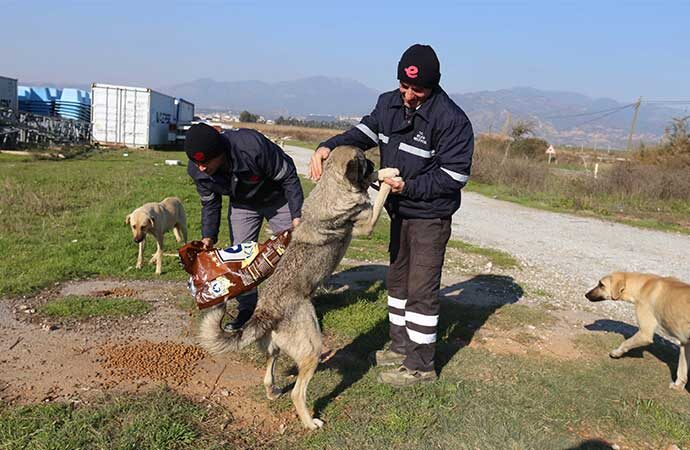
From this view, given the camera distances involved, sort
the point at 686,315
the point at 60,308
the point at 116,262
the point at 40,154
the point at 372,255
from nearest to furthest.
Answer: the point at 686,315
the point at 60,308
the point at 116,262
the point at 372,255
the point at 40,154

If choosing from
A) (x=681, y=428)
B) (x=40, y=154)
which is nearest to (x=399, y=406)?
(x=681, y=428)

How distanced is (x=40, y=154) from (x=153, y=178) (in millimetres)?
10005

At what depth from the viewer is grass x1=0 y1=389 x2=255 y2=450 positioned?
3.64 metres

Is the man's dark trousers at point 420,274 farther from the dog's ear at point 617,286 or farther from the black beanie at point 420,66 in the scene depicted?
the dog's ear at point 617,286

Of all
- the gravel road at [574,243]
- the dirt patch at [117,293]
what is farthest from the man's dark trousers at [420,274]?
the gravel road at [574,243]

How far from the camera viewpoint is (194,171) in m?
5.24

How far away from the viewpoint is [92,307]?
242 inches

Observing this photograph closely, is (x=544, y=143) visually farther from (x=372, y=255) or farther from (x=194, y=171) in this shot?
(x=194, y=171)

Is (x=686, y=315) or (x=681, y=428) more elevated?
(x=686, y=315)

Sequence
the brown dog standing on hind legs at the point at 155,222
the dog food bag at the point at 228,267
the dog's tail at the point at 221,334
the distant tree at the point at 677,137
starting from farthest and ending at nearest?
the distant tree at the point at 677,137 → the brown dog standing on hind legs at the point at 155,222 → the dog food bag at the point at 228,267 → the dog's tail at the point at 221,334

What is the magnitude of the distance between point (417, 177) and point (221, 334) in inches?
83.5

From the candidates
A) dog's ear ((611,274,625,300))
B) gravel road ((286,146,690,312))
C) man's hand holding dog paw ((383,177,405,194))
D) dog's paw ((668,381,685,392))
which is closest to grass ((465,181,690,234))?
gravel road ((286,146,690,312))

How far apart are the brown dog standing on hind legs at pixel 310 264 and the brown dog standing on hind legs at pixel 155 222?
13.6ft

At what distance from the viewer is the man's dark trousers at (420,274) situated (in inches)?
191
